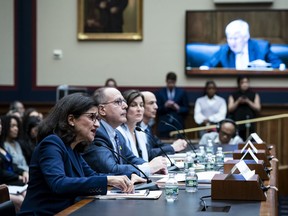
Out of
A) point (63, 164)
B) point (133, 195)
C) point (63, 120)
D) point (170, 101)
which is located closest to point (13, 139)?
point (63, 120)

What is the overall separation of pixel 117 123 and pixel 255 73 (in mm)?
7196

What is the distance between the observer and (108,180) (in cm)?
340

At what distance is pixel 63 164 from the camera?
3.46 m

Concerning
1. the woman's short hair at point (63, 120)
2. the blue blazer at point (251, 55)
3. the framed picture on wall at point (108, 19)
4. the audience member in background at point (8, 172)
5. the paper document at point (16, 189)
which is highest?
the framed picture on wall at point (108, 19)

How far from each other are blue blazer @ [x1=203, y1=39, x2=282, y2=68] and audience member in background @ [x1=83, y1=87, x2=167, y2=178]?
676cm

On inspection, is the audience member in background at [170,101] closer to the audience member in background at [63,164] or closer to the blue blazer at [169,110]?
the blue blazer at [169,110]

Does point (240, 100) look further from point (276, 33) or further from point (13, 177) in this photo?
point (13, 177)

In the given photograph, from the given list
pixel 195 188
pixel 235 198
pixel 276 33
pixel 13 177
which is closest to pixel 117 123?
pixel 195 188

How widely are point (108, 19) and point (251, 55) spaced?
2762 mm

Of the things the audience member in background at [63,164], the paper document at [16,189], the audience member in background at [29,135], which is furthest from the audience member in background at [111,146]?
the audience member in background at [29,135]

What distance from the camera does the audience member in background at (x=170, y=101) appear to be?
36.8 ft

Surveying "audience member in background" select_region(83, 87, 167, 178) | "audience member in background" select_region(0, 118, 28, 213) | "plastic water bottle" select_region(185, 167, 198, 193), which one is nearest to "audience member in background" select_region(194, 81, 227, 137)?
"audience member in background" select_region(0, 118, 28, 213)

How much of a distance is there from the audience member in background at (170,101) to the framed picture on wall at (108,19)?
49.2 inches

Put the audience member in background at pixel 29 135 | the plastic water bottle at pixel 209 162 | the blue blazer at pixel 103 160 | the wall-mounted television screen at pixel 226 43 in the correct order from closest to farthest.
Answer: the blue blazer at pixel 103 160 < the plastic water bottle at pixel 209 162 < the audience member in background at pixel 29 135 < the wall-mounted television screen at pixel 226 43
